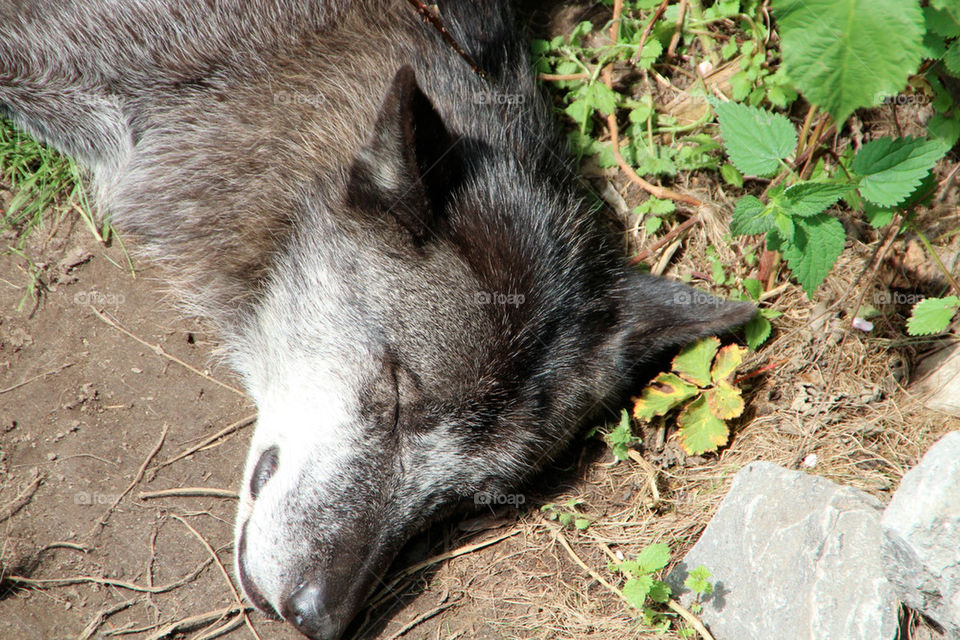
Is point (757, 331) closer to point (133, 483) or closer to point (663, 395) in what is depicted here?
point (663, 395)

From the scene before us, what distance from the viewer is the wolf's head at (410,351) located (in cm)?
304

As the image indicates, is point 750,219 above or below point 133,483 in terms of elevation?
above

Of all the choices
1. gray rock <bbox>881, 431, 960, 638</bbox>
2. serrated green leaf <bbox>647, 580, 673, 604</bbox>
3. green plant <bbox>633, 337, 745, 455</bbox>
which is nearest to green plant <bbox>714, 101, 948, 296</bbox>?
green plant <bbox>633, 337, 745, 455</bbox>

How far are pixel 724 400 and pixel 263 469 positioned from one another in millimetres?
2227

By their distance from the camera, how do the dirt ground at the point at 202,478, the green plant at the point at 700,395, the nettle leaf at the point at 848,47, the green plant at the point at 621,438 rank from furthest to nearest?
the green plant at the point at 621,438, the green plant at the point at 700,395, the dirt ground at the point at 202,478, the nettle leaf at the point at 848,47

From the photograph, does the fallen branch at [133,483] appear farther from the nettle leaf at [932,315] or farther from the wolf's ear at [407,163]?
the nettle leaf at [932,315]

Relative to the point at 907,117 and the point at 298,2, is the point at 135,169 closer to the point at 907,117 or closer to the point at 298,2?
the point at 298,2

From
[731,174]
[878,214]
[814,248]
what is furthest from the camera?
[731,174]

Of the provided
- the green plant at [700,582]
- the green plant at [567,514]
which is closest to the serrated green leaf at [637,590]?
the green plant at [700,582]

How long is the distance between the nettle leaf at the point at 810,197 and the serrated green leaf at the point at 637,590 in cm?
179

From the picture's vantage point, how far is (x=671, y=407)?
3.77 metres

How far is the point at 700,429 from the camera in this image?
3.72 meters

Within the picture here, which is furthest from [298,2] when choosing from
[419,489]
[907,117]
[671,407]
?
[907,117]

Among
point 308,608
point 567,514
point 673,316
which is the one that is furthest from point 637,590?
point 308,608
